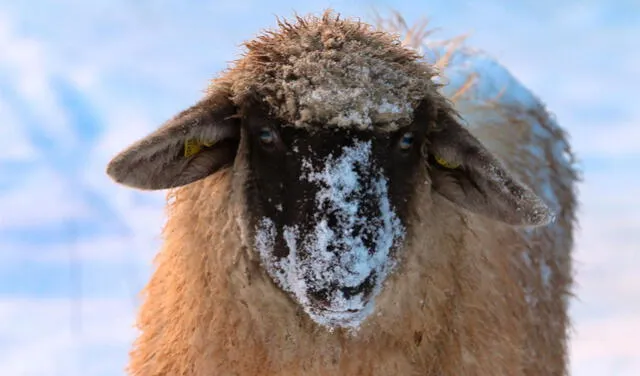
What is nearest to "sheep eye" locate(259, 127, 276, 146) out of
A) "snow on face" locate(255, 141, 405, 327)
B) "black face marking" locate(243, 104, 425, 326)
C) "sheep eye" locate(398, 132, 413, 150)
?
"black face marking" locate(243, 104, 425, 326)

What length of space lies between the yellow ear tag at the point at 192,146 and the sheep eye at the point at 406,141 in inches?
30.2

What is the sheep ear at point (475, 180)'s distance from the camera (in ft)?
10.9

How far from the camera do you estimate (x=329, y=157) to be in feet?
10.0

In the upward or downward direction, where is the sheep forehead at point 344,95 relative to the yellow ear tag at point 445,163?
upward

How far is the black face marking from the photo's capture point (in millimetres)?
2971

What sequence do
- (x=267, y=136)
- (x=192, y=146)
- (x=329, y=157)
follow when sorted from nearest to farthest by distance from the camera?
(x=329, y=157) → (x=267, y=136) → (x=192, y=146)

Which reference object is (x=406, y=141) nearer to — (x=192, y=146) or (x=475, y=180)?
(x=475, y=180)

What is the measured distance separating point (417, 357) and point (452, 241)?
1.68 feet

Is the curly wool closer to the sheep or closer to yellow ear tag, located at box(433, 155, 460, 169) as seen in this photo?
the sheep

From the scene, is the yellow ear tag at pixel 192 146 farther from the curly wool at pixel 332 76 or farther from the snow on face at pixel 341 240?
the snow on face at pixel 341 240

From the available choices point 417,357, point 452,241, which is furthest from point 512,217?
point 417,357

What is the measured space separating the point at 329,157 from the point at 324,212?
21cm

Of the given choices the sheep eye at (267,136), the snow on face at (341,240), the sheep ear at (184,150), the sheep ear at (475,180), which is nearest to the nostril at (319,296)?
the snow on face at (341,240)

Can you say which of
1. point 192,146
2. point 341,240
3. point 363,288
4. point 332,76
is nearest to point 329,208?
point 341,240
